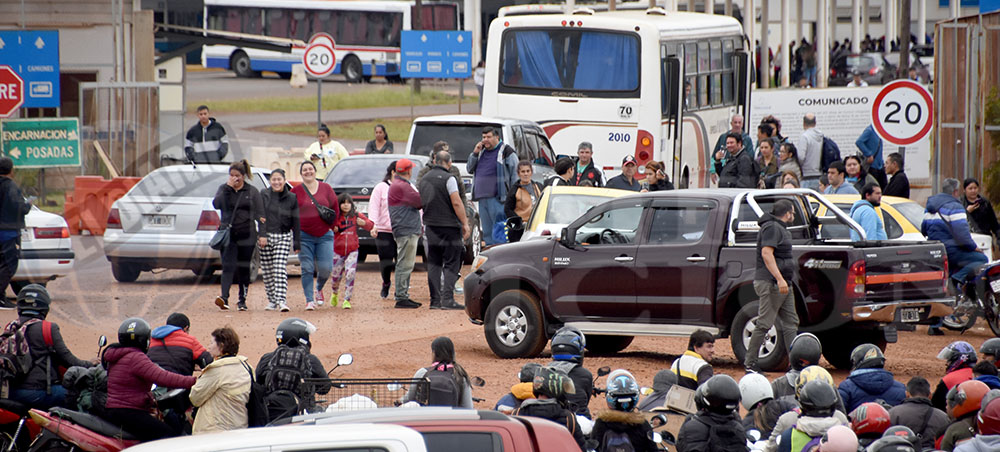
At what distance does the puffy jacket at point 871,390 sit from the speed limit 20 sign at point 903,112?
890 centimetres

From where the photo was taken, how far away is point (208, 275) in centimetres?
1784

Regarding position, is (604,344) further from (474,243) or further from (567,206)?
(474,243)

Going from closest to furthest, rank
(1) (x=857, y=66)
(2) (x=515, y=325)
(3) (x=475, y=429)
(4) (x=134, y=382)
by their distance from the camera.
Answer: (3) (x=475, y=429)
(4) (x=134, y=382)
(2) (x=515, y=325)
(1) (x=857, y=66)

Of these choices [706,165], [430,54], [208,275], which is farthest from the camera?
[430,54]

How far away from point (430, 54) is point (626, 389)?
26408mm

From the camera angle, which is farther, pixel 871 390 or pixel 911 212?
pixel 911 212

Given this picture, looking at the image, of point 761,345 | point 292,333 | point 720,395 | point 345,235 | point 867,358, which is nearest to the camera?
point 720,395

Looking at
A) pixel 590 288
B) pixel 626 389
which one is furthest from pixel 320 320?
pixel 626 389

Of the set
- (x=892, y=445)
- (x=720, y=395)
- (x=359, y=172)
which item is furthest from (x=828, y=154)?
(x=892, y=445)

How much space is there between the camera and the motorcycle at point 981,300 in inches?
573

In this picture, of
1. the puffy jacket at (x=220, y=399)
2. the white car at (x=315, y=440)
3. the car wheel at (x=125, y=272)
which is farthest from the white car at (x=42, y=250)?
the white car at (x=315, y=440)

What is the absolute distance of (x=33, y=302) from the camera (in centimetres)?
868

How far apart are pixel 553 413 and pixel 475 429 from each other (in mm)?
1706

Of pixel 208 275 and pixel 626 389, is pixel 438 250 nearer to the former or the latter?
pixel 208 275
